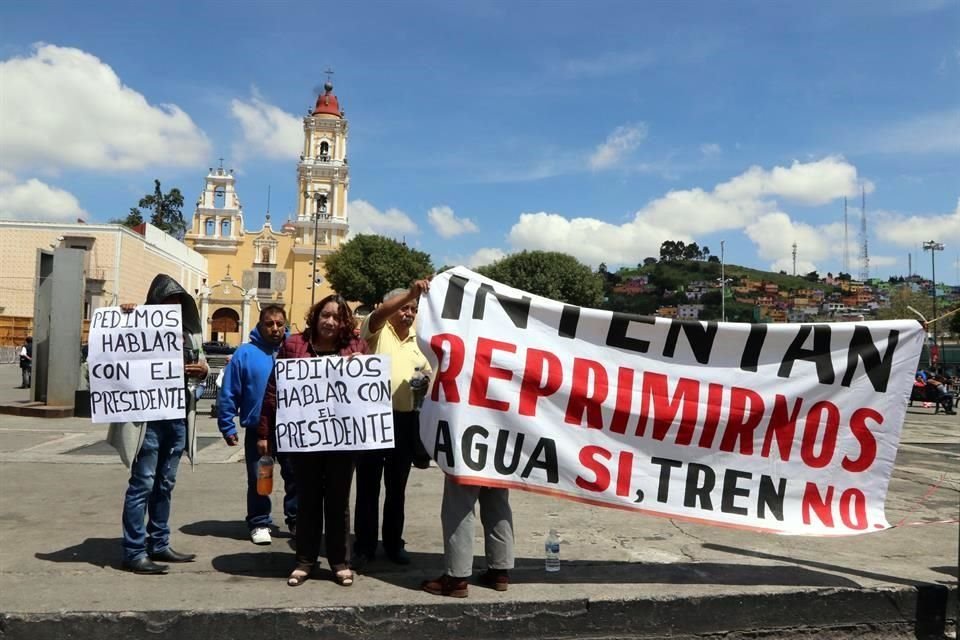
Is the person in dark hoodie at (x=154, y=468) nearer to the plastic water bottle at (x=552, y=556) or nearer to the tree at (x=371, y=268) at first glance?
the plastic water bottle at (x=552, y=556)

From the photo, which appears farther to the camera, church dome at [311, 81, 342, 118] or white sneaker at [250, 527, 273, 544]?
church dome at [311, 81, 342, 118]

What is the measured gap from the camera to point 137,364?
4625 mm

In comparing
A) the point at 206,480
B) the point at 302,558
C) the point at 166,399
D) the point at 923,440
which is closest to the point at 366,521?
the point at 302,558

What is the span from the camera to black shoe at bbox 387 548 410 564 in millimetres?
4816

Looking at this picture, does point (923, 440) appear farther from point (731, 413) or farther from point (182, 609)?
point (182, 609)

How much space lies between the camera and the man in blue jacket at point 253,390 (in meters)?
5.27

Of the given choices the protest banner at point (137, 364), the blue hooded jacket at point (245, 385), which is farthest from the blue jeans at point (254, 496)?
the protest banner at point (137, 364)

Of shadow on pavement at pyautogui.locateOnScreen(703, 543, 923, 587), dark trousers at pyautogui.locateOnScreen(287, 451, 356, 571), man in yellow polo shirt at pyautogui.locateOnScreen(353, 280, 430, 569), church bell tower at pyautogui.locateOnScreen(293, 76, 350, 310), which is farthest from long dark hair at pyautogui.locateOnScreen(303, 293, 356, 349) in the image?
church bell tower at pyautogui.locateOnScreen(293, 76, 350, 310)

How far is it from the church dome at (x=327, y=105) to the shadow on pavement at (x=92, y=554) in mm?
88507

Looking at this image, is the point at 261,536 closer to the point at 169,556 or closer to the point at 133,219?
the point at 169,556

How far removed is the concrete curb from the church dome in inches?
3541

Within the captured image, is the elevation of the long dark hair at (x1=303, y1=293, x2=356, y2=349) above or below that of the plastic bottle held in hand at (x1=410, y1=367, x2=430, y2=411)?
above

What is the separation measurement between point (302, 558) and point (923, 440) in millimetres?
13650

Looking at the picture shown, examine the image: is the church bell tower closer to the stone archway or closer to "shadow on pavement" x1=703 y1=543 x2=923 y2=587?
the stone archway
